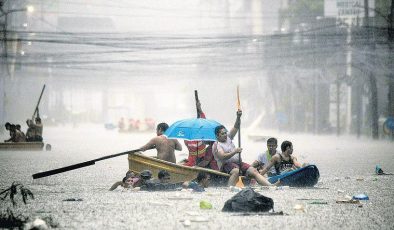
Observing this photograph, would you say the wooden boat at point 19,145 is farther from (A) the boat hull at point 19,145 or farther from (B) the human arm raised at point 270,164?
(B) the human arm raised at point 270,164

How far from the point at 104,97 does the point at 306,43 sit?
254 ft

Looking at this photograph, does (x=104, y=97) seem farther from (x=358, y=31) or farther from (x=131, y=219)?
(x=131, y=219)

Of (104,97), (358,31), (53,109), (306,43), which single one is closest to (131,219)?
(358,31)

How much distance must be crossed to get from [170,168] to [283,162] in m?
2.40

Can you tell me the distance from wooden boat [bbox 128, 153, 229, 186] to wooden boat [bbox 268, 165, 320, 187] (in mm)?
1154

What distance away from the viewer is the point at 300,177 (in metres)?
15.9

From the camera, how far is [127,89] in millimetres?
164500

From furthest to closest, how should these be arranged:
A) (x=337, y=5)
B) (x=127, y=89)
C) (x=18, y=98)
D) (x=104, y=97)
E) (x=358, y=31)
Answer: (x=127, y=89) < (x=104, y=97) < (x=18, y=98) < (x=337, y=5) < (x=358, y=31)

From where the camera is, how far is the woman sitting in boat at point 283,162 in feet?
53.0

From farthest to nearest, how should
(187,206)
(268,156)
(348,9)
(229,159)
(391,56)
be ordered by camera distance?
(348,9) < (391,56) < (268,156) < (229,159) < (187,206)

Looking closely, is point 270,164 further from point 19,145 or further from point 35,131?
point 35,131

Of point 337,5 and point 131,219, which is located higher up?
point 337,5

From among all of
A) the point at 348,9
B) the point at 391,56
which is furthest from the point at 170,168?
the point at 348,9

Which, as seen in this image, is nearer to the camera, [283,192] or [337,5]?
[283,192]
